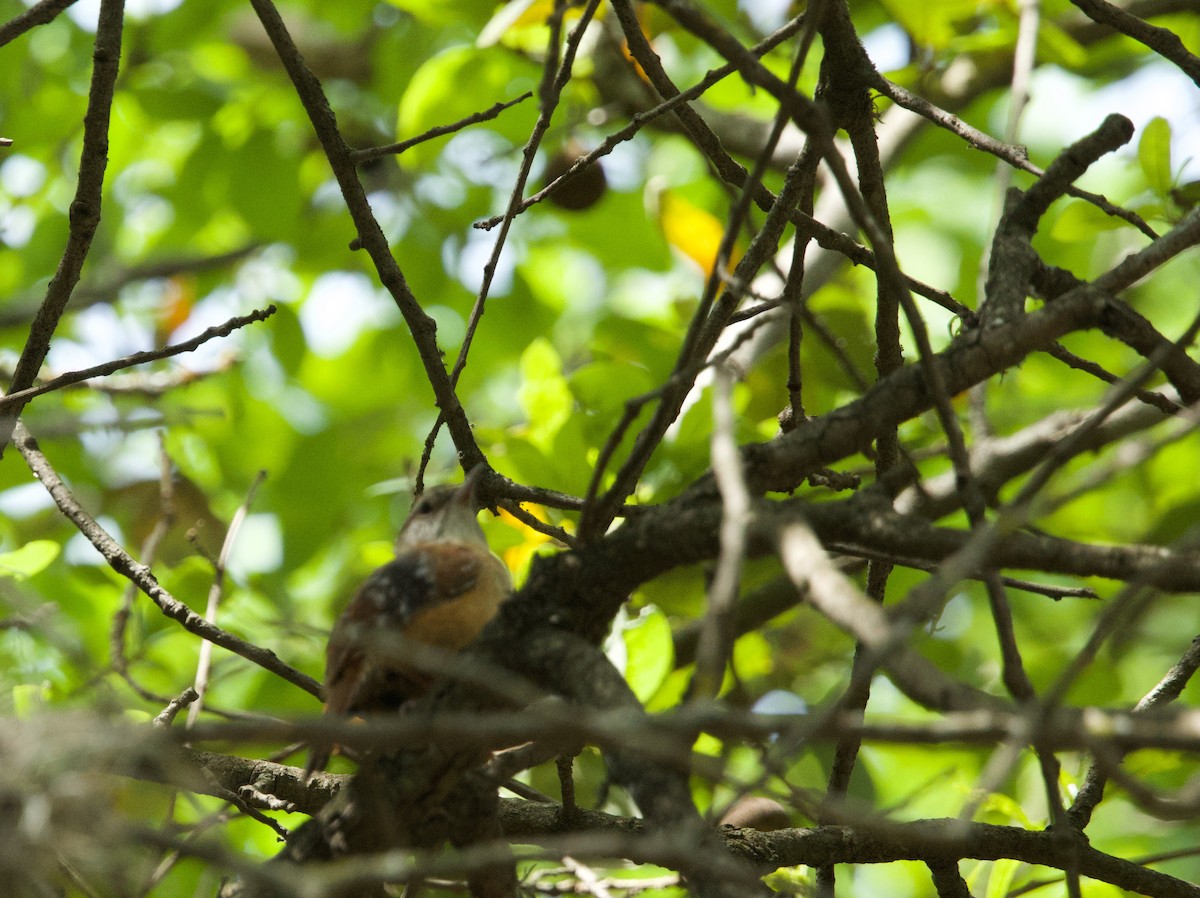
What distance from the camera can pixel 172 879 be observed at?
3.88 metres

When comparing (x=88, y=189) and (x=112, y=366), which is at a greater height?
(x=88, y=189)

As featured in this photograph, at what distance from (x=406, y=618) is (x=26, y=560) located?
5.40ft

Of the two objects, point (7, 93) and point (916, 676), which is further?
point (7, 93)

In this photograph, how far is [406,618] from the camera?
2344 mm

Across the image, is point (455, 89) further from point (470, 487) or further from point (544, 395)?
point (470, 487)

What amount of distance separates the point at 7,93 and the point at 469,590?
12.1 feet

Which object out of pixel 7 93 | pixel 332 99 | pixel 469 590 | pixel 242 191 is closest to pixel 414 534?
pixel 469 590

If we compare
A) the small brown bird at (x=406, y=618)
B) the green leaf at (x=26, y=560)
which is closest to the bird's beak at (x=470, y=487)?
the small brown bird at (x=406, y=618)

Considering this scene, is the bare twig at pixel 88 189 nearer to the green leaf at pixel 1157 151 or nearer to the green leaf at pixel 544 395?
the green leaf at pixel 544 395

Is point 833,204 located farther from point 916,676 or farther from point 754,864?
point 916,676

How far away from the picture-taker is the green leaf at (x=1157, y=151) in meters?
3.09

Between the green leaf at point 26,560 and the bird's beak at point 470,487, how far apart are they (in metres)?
1.30

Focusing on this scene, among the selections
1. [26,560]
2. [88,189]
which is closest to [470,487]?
[88,189]

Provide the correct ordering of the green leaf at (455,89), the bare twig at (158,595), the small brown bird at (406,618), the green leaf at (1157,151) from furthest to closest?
1. the green leaf at (455,89)
2. the green leaf at (1157,151)
3. the bare twig at (158,595)
4. the small brown bird at (406,618)
